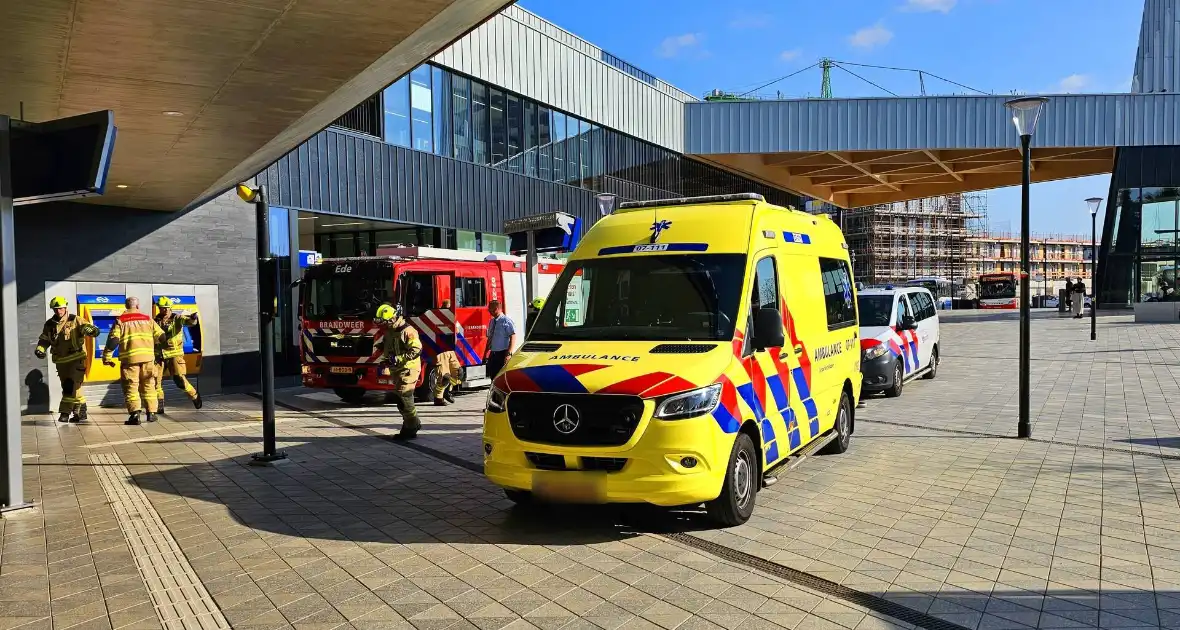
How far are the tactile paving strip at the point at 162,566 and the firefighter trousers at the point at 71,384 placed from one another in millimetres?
5281

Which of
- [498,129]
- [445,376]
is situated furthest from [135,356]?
[498,129]

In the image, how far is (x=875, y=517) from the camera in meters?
6.65

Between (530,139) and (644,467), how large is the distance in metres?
21.8

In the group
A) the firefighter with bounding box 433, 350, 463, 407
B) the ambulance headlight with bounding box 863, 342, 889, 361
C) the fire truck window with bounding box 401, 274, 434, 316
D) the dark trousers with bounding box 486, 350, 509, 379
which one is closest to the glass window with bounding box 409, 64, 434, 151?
the fire truck window with bounding box 401, 274, 434, 316

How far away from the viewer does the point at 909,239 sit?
89.6 meters

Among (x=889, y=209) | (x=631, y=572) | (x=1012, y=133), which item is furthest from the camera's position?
(x=889, y=209)

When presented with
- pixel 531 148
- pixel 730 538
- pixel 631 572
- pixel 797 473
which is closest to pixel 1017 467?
pixel 797 473

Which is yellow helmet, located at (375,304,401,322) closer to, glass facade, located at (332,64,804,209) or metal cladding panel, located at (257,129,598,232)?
metal cladding panel, located at (257,129,598,232)

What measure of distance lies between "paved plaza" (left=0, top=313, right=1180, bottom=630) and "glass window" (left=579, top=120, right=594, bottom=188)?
2033 cm

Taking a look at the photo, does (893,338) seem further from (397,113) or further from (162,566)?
(397,113)

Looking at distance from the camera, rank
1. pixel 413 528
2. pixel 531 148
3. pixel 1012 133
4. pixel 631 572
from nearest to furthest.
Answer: pixel 631 572
pixel 413 528
pixel 531 148
pixel 1012 133

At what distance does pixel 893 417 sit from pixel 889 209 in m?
Result: 82.5

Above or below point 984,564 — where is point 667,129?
above

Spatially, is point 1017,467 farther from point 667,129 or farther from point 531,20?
point 667,129
